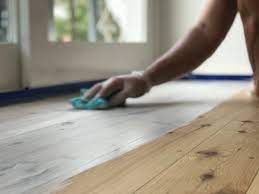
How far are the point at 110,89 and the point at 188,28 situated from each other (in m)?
1.01

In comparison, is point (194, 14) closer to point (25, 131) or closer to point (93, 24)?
point (93, 24)

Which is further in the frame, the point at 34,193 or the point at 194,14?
the point at 194,14

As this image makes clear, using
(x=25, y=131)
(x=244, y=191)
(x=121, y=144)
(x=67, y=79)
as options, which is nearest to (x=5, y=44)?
(x=67, y=79)

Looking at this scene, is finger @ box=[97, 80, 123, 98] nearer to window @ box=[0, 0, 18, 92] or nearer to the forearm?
the forearm

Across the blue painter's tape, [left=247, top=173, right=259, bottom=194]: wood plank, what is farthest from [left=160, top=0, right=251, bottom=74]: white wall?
[left=247, top=173, right=259, bottom=194]: wood plank

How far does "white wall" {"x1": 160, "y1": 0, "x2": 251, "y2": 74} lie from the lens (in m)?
2.06

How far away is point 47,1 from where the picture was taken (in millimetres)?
1404

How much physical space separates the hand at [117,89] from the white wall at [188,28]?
935 mm

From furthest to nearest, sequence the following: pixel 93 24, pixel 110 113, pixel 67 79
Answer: pixel 93 24 < pixel 67 79 < pixel 110 113

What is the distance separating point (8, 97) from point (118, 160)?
723 millimetres

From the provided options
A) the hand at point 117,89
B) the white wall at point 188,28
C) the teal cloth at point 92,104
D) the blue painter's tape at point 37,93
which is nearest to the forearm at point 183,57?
the hand at point 117,89

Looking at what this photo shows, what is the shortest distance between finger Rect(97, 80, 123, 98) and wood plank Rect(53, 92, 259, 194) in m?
0.32

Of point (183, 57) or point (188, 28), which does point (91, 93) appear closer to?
point (183, 57)

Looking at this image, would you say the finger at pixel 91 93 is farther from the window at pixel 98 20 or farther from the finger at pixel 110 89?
the window at pixel 98 20
